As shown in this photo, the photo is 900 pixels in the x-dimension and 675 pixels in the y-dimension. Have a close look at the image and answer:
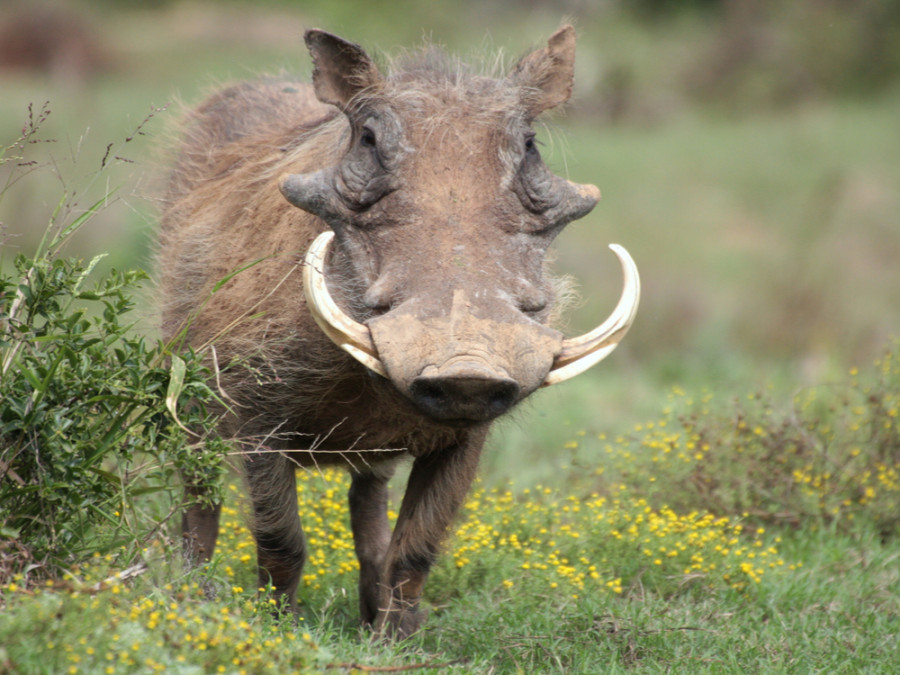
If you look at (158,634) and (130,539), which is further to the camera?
(130,539)

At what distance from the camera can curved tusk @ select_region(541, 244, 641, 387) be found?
322 cm

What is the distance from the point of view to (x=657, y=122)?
58.0 feet

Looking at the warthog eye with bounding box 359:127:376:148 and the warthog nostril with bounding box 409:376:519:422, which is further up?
the warthog eye with bounding box 359:127:376:148

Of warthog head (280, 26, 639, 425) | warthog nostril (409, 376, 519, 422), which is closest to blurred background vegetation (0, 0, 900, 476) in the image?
warthog head (280, 26, 639, 425)

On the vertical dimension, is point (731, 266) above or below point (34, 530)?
below

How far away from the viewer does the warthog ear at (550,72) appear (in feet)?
12.9

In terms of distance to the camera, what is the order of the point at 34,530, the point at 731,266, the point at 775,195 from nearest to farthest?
1. the point at 34,530
2. the point at 731,266
3. the point at 775,195

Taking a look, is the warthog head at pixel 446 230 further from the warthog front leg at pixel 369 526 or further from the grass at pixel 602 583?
the warthog front leg at pixel 369 526

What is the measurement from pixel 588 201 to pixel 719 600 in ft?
5.10

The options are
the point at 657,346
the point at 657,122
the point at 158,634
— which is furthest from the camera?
the point at 657,122

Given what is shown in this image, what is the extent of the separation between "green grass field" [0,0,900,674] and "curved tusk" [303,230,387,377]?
615mm

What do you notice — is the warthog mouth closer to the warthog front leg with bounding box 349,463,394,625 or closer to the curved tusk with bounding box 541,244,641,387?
the curved tusk with bounding box 541,244,641,387

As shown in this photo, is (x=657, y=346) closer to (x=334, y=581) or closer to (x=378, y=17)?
(x=334, y=581)

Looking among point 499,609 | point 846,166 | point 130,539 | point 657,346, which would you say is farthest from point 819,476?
point 846,166
